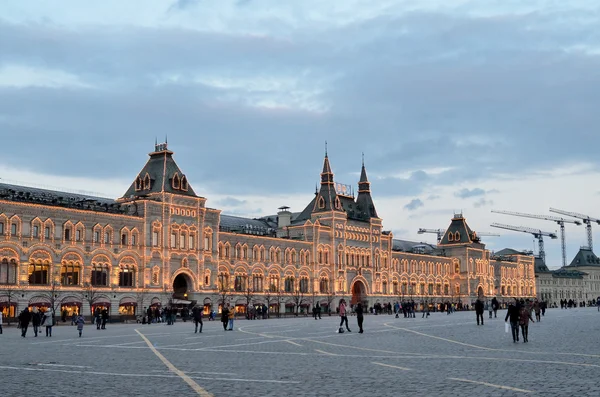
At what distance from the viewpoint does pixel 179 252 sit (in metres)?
93.8

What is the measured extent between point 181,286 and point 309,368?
75.4 metres

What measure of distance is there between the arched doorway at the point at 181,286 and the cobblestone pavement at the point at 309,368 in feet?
193

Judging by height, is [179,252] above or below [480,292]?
above

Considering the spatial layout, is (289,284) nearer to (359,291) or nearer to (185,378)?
(359,291)

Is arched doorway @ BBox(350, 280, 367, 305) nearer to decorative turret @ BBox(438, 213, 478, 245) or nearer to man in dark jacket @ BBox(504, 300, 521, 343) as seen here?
decorative turret @ BBox(438, 213, 478, 245)

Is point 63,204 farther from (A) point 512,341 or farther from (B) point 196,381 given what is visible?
(B) point 196,381

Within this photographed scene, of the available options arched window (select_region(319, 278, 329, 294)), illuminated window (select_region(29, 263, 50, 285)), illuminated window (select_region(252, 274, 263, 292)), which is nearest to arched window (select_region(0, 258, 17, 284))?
illuminated window (select_region(29, 263, 50, 285))

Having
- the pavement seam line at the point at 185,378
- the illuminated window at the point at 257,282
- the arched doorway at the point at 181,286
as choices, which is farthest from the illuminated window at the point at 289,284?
the pavement seam line at the point at 185,378

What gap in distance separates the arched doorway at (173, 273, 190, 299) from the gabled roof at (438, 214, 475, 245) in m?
83.3

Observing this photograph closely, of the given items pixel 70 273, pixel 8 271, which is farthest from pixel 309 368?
pixel 70 273

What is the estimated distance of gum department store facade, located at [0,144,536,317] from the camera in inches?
3118

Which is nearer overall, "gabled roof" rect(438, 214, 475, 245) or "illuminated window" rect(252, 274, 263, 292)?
"illuminated window" rect(252, 274, 263, 292)

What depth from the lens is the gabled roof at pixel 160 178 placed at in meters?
93.4

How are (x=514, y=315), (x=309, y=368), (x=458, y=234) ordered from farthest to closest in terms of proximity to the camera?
(x=458, y=234) < (x=514, y=315) < (x=309, y=368)
